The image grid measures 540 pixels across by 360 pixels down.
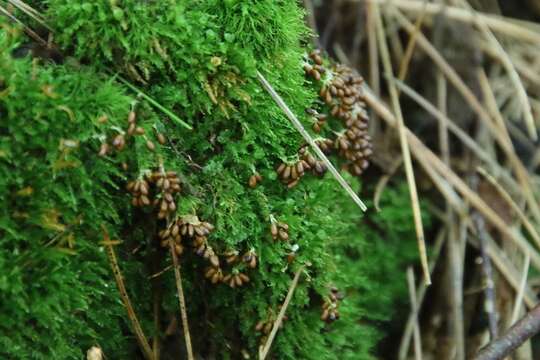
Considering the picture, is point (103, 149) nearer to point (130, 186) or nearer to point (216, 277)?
point (130, 186)

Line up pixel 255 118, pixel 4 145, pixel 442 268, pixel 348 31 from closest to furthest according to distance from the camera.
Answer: pixel 4 145 < pixel 255 118 < pixel 442 268 < pixel 348 31

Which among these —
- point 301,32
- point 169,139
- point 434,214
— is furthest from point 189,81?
point 434,214

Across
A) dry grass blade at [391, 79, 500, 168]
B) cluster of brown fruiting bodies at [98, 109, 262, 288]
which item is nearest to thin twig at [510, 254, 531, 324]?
dry grass blade at [391, 79, 500, 168]

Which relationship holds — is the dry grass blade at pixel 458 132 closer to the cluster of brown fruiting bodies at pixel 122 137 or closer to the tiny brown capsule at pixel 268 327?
the tiny brown capsule at pixel 268 327

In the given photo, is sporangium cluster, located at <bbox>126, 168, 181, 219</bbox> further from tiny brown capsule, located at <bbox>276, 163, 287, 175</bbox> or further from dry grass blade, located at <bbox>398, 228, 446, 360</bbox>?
dry grass blade, located at <bbox>398, 228, 446, 360</bbox>

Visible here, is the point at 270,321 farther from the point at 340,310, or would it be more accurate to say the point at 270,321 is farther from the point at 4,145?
the point at 4,145

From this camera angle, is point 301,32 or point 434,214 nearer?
point 301,32
